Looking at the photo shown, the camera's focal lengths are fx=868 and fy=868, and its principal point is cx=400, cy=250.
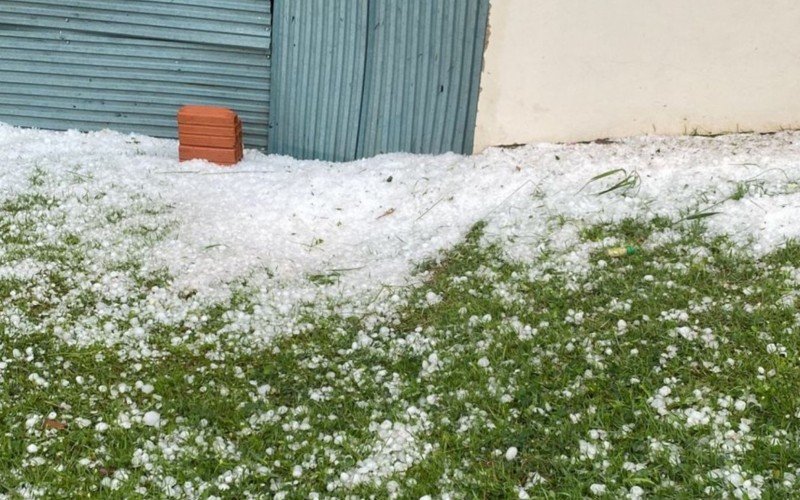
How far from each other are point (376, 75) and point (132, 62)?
1718 millimetres

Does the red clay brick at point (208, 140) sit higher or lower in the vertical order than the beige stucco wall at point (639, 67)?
lower

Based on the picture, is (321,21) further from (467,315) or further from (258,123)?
(467,315)

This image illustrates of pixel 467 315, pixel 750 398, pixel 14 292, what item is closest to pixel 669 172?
pixel 467 315

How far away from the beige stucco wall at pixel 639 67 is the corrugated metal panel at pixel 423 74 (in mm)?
133

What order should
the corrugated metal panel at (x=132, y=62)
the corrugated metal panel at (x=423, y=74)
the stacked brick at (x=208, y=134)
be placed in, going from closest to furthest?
1. the corrugated metal panel at (x=423, y=74)
2. the stacked brick at (x=208, y=134)
3. the corrugated metal panel at (x=132, y=62)

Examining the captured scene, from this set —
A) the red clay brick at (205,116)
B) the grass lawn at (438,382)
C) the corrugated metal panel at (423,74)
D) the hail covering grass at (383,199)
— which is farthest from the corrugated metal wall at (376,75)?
the grass lawn at (438,382)

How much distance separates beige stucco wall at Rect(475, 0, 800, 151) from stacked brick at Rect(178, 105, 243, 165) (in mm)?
1659

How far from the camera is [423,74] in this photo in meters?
5.66

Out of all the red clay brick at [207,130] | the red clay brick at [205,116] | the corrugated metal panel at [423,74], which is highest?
the corrugated metal panel at [423,74]

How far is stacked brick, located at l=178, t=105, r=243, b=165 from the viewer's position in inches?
222

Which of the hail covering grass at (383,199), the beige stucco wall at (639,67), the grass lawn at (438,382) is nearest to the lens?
the grass lawn at (438,382)

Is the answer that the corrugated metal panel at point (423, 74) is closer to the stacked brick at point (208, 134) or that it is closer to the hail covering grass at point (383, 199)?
the hail covering grass at point (383, 199)

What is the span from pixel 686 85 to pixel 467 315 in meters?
2.36

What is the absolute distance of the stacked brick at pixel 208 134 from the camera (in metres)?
5.65
